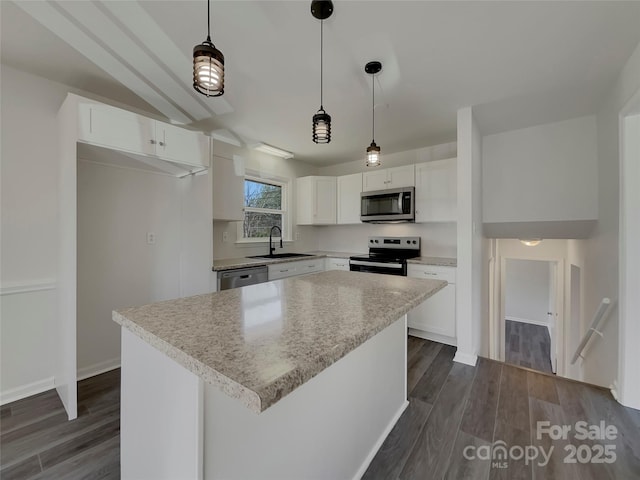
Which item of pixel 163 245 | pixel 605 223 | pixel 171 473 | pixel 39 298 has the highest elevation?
pixel 605 223

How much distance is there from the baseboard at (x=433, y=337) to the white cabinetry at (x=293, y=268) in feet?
4.88

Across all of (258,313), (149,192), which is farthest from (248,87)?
(258,313)

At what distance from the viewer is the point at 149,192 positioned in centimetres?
272

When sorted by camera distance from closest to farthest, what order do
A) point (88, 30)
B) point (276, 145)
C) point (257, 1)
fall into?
point (257, 1) < point (88, 30) < point (276, 145)

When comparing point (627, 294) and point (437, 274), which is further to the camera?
point (437, 274)

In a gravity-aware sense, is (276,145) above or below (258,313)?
above

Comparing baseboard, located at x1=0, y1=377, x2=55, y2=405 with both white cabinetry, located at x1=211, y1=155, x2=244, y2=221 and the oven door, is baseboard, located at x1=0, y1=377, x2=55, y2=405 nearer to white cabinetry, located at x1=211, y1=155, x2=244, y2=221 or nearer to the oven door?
white cabinetry, located at x1=211, y1=155, x2=244, y2=221

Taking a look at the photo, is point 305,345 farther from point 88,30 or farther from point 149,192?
point 149,192

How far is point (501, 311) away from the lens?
4965 mm

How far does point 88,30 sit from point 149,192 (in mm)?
1365

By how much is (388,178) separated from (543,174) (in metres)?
1.72

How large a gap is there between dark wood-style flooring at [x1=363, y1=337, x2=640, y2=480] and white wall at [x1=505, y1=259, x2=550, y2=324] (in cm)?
486

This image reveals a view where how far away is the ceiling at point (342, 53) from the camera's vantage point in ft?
4.93

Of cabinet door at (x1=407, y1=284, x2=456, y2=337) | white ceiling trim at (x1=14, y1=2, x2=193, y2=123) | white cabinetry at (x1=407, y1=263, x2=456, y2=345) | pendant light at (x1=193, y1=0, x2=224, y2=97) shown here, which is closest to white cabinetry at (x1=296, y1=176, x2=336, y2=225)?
white cabinetry at (x1=407, y1=263, x2=456, y2=345)
